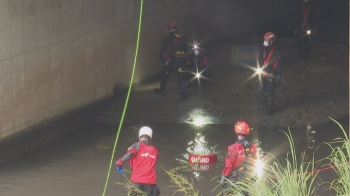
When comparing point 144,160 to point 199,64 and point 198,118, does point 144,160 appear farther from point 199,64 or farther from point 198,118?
point 199,64

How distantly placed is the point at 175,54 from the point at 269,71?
2.15 m

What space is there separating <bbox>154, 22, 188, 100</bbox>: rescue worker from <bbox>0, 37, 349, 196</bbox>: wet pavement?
1.73ft

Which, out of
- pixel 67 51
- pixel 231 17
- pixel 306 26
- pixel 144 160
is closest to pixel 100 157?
pixel 67 51

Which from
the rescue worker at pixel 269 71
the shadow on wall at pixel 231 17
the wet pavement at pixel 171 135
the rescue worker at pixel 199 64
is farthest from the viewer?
the shadow on wall at pixel 231 17

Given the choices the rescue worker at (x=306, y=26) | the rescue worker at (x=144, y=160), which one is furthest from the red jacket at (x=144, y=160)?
the rescue worker at (x=306, y=26)

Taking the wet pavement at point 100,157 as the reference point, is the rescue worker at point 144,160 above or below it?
below

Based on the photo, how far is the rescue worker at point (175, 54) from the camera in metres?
14.0

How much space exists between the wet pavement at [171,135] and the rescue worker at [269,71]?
14.0 inches

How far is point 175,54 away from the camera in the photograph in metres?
14.1

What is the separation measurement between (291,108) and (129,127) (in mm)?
3350

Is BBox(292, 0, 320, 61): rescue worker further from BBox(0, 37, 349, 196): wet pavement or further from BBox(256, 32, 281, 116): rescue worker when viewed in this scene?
BBox(256, 32, 281, 116): rescue worker

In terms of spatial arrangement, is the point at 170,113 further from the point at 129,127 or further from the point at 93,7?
the point at 93,7

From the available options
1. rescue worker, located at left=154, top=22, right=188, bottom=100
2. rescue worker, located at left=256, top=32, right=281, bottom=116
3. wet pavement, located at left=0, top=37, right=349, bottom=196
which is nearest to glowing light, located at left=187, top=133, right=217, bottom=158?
wet pavement, located at left=0, top=37, right=349, bottom=196

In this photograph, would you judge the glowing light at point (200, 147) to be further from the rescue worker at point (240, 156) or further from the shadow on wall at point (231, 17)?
the shadow on wall at point (231, 17)
